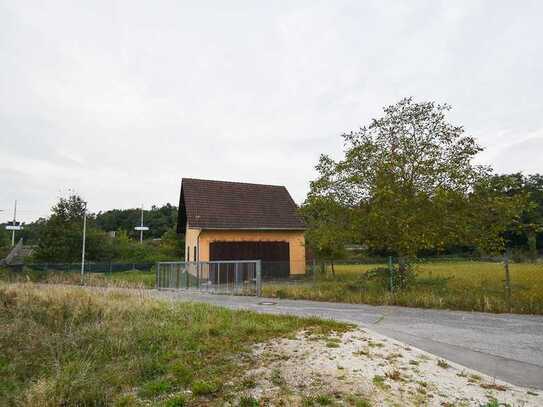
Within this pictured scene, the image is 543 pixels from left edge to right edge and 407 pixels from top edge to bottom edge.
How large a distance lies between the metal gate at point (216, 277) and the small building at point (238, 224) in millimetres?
2543

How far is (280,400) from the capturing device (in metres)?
4.09

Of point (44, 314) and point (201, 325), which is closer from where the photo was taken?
point (201, 325)

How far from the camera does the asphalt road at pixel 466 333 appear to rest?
5348 millimetres

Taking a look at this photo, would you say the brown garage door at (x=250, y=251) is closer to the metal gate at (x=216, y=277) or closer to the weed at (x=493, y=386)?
the metal gate at (x=216, y=277)

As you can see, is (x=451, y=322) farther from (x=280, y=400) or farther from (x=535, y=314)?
(x=280, y=400)

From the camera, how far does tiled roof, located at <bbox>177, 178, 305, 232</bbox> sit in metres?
22.2

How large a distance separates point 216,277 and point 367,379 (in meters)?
12.3

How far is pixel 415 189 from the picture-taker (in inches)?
490

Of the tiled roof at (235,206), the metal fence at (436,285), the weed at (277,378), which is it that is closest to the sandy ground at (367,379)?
the weed at (277,378)

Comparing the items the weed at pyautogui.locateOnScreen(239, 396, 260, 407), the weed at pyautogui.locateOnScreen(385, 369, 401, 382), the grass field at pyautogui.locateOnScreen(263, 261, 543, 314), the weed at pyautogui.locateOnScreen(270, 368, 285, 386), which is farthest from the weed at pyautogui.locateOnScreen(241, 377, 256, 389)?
the grass field at pyautogui.locateOnScreen(263, 261, 543, 314)

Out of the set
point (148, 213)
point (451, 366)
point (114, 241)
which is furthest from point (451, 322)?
point (148, 213)

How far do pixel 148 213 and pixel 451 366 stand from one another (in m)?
77.0

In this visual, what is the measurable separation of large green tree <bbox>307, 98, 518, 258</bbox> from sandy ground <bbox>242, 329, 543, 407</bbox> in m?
6.54

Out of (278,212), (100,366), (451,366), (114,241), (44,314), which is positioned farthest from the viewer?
(114,241)
